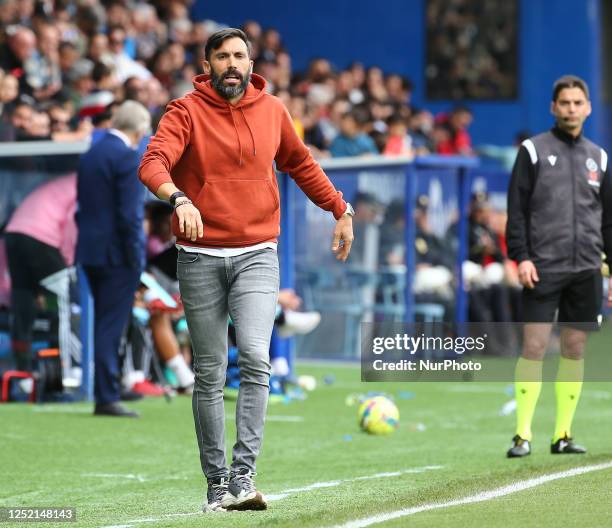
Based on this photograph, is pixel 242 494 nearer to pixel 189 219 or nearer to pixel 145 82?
pixel 189 219

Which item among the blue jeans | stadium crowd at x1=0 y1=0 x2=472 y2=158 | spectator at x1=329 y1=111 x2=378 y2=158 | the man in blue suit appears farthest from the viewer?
spectator at x1=329 y1=111 x2=378 y2=158

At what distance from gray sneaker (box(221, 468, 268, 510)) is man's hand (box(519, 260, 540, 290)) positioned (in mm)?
2754

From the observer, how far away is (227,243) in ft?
22.0

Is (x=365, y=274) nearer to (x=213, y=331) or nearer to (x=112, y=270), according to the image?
(x=112, y=270)

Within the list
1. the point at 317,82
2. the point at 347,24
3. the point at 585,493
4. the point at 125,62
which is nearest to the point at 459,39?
the point at 347,24

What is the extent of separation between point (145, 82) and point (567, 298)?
7.96 metres

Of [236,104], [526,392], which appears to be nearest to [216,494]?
[236,104]

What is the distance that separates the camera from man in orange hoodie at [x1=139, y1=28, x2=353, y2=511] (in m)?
6.64

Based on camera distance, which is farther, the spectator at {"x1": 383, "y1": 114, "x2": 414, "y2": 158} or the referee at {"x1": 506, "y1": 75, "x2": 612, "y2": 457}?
the spectator at {"x1": 383, "y1": 114, "x2": 414, "y2": 158}

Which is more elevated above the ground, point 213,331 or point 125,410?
point 213,331

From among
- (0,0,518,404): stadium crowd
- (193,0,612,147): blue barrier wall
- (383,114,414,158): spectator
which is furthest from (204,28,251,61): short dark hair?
(193,0,612,147): blue barrier wall

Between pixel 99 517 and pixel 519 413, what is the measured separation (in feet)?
10.1

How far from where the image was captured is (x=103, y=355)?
1120 cm

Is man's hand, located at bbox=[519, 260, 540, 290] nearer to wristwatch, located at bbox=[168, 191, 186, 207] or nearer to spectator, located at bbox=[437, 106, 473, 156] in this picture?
wristwatch, located at bbox=[168, 191, 186, 207]
